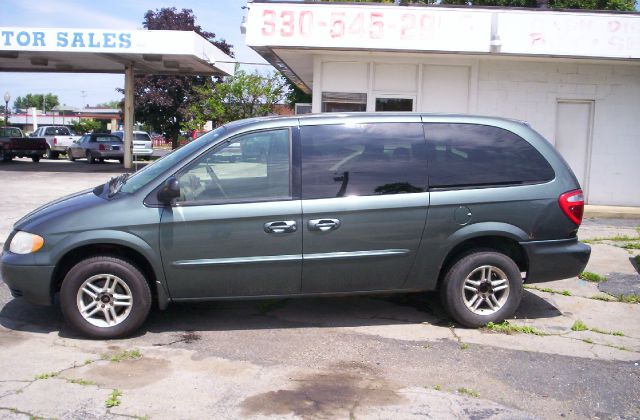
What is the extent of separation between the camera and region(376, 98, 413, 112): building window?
510 inches

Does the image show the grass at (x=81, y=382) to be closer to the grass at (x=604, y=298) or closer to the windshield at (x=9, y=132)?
the grass at (x=604, y=298)

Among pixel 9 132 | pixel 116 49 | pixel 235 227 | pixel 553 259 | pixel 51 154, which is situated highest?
pixel 116 49

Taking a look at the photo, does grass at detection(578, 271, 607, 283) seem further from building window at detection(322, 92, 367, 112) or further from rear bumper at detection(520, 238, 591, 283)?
building window at detection(322, 92, 367, 112)

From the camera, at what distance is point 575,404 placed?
13.7 feet

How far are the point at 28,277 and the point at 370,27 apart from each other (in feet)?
28.1

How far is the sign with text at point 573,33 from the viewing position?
459 inches

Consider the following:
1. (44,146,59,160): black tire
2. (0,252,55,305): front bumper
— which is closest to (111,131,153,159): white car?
(44,146,59,160): black tire

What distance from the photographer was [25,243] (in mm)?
5117

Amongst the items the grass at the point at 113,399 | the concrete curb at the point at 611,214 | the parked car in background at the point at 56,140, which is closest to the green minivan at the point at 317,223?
the grass at the point at 113,399

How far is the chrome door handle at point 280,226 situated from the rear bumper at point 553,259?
6.97 feet

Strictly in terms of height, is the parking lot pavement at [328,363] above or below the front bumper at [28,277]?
below

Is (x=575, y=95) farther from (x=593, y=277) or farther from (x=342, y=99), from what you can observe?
(x=593, y=277)

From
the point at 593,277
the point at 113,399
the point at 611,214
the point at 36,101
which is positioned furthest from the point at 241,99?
the point at 36,101

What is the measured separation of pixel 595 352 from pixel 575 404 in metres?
1.15
